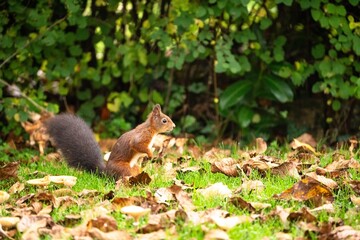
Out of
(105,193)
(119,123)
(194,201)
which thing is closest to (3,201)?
(105,193)

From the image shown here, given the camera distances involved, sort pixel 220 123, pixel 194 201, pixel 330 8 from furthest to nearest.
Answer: pixel 220 123 < pixel 330 8 < pixel 194 201

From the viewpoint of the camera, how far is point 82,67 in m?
6.33

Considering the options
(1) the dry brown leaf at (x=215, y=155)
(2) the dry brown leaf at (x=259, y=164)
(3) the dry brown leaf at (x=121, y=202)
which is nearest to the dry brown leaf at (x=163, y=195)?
(3) the dry brown leaf at (x=121, y=202)

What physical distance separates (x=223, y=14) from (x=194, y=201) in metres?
3.17

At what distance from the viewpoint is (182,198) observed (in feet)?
10.6

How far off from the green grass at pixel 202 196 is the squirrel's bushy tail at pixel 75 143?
3.1 inches

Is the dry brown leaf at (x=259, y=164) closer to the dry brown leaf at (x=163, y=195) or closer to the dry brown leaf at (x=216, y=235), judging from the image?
the dry brown leaf at (x=163, y=195)

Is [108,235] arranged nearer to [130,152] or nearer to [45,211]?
[45,211]

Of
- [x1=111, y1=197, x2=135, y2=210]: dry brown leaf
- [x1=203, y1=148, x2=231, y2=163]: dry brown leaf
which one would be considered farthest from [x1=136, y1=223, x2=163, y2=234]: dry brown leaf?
[x1=203, y1=148, x2=231, y2=163]: dry brown leaf

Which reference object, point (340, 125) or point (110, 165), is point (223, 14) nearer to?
point (340, 125)

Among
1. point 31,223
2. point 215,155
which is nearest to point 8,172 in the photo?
point 31,223

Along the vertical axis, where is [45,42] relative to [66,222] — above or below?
above

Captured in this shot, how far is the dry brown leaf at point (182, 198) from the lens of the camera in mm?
3099

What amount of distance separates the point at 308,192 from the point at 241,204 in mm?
378
